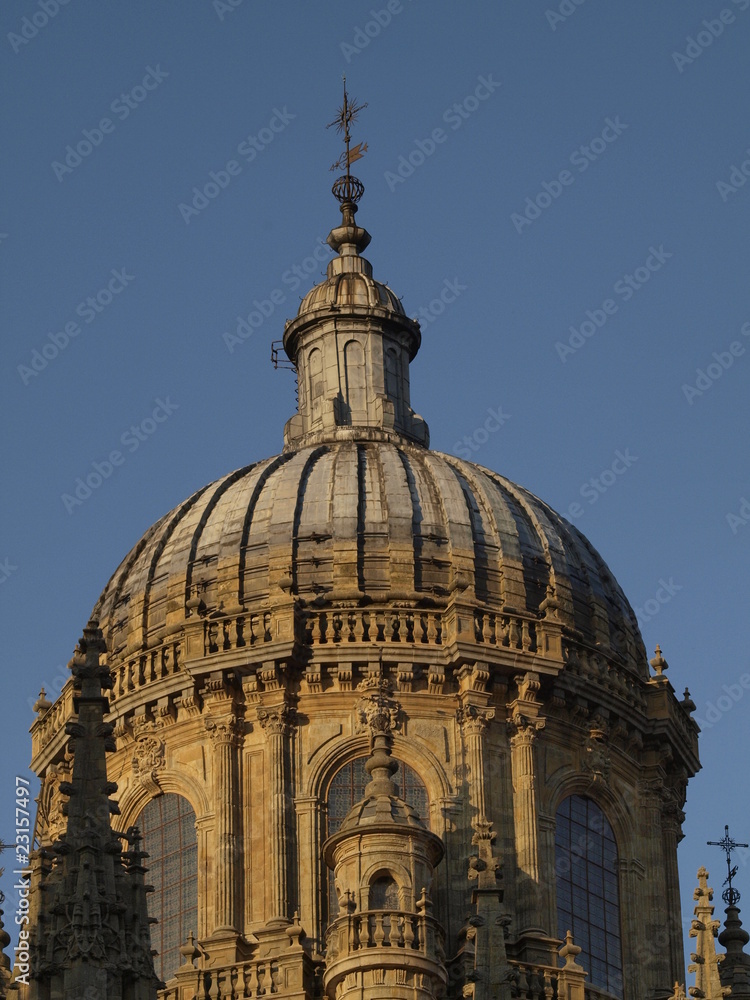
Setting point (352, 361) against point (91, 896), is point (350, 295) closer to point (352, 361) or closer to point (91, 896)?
point (352, 361)

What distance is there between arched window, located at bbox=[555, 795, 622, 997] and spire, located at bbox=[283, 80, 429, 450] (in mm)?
11529

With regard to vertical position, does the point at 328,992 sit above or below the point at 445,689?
below

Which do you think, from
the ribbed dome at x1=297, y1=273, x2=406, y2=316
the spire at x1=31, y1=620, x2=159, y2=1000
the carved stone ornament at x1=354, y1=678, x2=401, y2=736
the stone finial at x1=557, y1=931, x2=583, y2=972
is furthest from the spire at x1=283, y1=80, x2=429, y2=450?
the spire at x1=31, y1=620, x2=159, y2=1000

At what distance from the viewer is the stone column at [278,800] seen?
72.6 meters

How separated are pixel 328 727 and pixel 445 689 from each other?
9.14 feet

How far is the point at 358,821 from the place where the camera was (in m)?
68.1

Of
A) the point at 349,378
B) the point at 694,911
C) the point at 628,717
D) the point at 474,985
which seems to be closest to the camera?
the point at 474,985

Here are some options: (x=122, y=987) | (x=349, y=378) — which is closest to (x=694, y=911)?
(x=349, y=378)

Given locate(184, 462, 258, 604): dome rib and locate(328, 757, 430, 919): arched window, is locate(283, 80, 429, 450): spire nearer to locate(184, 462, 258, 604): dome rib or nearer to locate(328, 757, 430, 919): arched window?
locate(184, 462, 258, 604): dome rib

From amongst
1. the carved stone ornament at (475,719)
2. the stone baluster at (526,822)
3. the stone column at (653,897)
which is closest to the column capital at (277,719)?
the carved stone ornament at (475,719)

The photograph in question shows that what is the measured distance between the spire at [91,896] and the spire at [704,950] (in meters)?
21.4

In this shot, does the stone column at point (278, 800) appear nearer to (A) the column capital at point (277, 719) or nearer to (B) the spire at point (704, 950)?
(A) the column capital at point (277, 719)

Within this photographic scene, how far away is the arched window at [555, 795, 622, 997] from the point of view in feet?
246

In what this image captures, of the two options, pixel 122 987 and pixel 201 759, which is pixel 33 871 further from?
pixel 201 759
